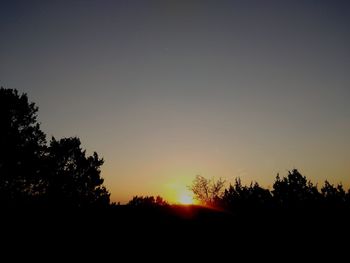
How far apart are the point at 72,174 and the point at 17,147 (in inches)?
492

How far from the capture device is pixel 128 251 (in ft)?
29.8

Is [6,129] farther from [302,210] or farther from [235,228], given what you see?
[302,210]

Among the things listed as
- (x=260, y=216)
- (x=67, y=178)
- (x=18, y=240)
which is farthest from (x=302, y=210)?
(x=67, y=178)

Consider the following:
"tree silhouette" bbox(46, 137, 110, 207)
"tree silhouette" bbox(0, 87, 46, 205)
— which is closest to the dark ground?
"tree silhouette" bbox(0, 87, 46, 205)

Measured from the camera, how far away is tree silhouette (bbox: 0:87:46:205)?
2381 centimetres

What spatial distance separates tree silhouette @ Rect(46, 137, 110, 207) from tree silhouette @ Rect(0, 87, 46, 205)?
3.33 meters

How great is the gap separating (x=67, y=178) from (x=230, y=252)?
30.1 metres

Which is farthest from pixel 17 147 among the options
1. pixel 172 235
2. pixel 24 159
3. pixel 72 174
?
pixel 172 235

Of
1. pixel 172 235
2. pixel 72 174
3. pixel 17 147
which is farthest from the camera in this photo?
pixel 72 174

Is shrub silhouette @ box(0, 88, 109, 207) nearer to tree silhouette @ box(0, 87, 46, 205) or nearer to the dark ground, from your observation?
tree silhouette @ box(0, 87, 46, 205)

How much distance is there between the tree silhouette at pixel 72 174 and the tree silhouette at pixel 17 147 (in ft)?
10.9

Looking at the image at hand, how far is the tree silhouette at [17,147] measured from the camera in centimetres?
2381

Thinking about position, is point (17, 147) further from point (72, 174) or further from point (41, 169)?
point (72, 174)

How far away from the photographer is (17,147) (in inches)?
965
